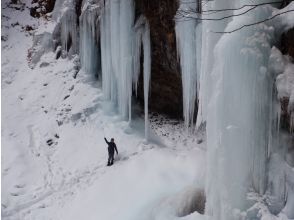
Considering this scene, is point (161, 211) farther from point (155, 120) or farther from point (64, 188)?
point (155, 120)

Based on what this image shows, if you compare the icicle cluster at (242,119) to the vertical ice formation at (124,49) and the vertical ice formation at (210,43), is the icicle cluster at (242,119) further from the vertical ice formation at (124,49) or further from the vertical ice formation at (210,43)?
the vertical ice formation at (124,49)

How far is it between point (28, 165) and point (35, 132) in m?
1.66

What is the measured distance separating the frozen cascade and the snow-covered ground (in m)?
1.18

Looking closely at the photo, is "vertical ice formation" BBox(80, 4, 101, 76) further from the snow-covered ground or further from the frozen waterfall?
the snow-covered ground

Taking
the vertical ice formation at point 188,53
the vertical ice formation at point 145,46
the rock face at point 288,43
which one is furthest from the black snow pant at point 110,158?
the rock face at point 288,43

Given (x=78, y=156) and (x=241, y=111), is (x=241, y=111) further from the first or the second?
(x=78, y=156)

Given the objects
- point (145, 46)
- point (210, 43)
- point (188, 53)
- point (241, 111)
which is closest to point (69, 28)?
point (145, 46)

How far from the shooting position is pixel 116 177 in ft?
34.0

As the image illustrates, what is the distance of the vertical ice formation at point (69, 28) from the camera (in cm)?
1484

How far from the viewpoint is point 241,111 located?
644cm

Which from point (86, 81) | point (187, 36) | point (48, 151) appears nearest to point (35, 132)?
point (48, 151)

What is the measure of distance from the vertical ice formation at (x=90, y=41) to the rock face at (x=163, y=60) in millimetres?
1801

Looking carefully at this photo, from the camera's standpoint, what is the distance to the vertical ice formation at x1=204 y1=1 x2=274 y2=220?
20.9 feet

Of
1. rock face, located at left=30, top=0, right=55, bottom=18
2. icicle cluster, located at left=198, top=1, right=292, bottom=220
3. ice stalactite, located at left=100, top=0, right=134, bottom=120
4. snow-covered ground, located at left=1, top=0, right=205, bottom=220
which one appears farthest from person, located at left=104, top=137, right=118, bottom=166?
rock face, located at left=30, top=0, right=55, bottom=18
